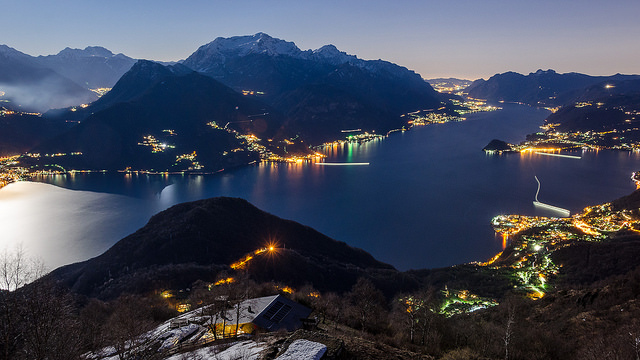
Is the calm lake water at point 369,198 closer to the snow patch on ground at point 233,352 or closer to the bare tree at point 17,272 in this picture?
the bare tree at point 17,272

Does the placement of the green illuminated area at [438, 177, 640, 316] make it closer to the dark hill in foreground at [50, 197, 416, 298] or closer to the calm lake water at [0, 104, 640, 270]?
the calm lake water at [0, 104, 640, 270]

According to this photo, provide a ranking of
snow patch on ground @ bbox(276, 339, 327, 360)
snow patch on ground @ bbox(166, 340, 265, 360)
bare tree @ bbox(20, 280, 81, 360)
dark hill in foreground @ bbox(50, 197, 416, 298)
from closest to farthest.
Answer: snow patch on ground @ bbox(276, 339, 327, 360), bare tree @ bbox(20, 280, 81, 360), snow patch on ground @ bbox(166, 340, 265, 360), dark hill in foreground @ bbox(50, 197, 416, 298)

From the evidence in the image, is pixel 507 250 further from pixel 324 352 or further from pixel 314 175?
pixel 314 175

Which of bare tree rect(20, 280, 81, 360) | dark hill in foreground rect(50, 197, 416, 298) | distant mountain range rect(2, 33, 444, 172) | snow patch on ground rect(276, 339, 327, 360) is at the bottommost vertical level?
dark hill in foreground rect(50, 197, 416, 298)

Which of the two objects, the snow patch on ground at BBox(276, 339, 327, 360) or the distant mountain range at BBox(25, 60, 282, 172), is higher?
the distant mountain range at BBox(25, 60, 282, 172)

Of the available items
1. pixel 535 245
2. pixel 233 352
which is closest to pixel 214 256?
pixel 233 352

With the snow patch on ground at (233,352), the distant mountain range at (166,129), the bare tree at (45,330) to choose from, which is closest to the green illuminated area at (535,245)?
the snow patch on ground at (233,352)

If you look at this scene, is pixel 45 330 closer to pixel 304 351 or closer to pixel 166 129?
pixel 304 351

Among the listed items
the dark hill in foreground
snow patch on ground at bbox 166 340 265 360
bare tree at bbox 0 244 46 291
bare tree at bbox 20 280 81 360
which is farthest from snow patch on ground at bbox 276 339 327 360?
the dark hill in foreground
